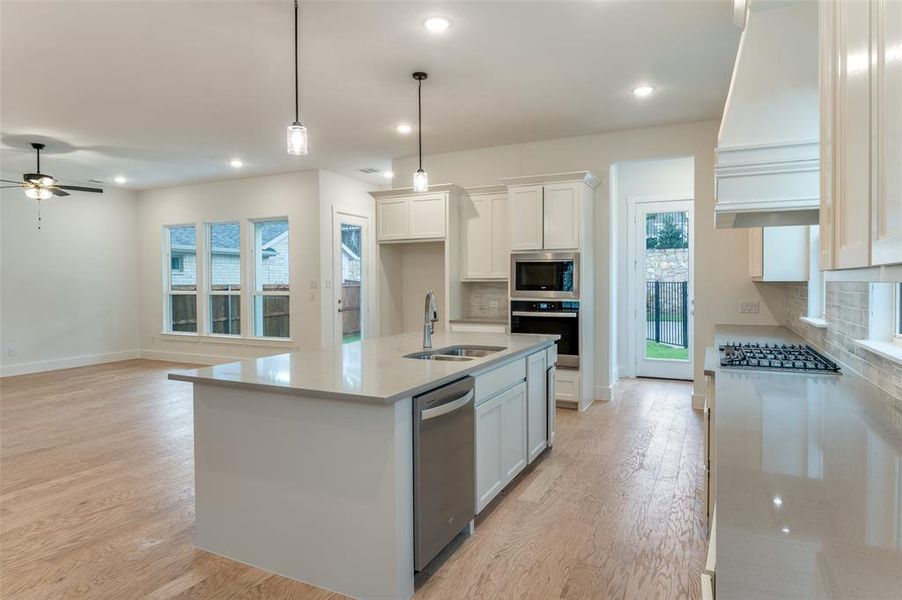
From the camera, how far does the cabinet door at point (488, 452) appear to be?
2.69m

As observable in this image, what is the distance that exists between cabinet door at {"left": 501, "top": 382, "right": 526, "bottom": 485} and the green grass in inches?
160

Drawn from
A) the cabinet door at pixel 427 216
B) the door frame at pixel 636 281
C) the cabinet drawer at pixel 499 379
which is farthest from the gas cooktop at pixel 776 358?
the door frame at pixel 636 281

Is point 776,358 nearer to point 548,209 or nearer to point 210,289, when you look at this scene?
point 548,209

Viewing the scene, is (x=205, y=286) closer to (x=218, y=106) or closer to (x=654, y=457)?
(x=218, y=106)

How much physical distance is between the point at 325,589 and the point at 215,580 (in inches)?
19.8

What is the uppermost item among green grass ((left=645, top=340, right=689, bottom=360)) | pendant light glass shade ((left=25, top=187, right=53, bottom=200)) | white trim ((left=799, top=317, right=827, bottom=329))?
pendant light glass shade ((left=25, top=187, right=53, bottom=200))

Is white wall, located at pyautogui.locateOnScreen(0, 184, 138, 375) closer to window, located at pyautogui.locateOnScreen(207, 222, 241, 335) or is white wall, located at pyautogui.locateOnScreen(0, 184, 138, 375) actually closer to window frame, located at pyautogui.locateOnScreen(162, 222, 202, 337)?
window frame, located at pyautogui.locateOnScreen(162, 222, 202, 337)

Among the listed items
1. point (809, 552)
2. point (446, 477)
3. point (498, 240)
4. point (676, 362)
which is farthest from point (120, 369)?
point (809, 552)

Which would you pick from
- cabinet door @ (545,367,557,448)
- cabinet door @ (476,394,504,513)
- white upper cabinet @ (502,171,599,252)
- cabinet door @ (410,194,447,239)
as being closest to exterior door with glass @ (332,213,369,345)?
cabinet door @ (410,194,447,239)

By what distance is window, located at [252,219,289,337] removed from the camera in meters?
7.68

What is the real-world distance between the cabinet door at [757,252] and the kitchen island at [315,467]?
7.82 ft

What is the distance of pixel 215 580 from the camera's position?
2.26m

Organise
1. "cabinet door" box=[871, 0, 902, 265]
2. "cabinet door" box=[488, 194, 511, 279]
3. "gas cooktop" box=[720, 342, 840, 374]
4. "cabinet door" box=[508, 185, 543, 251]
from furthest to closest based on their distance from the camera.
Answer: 1. "cabinet door" box=[488, 194, 511, 279]
2. "cabinet door" box=[508, 185, 543, 251]
3. "gas cooktop" box=[720, 342, 840, 374]
4. "cabinet door" box=[871, 0, 902, 265]

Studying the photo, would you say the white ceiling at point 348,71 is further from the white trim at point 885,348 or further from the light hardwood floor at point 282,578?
the light hardwood floor at point 282,578
